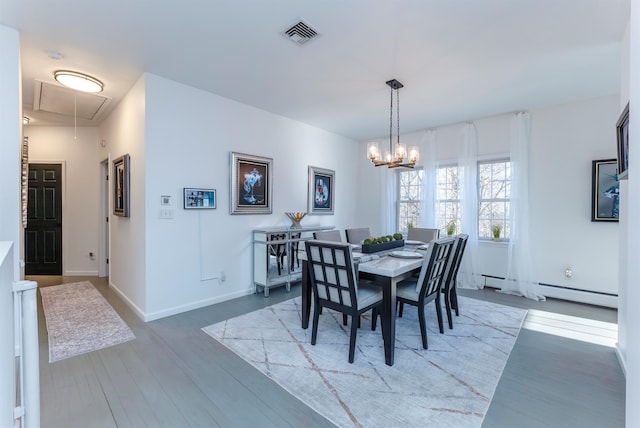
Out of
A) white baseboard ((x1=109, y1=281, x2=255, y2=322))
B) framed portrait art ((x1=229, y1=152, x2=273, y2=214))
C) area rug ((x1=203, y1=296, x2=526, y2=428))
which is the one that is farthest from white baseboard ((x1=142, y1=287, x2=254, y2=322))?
framed portrait art ((x1=229, y1=152, x2=273, y2=214))

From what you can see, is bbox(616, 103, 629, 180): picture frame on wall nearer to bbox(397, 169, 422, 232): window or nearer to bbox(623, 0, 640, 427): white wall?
bbox(623, 0, 640, 427): white wall

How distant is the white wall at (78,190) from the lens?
5.04 m

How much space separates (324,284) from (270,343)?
0.76 metres

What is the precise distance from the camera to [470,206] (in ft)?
14.8

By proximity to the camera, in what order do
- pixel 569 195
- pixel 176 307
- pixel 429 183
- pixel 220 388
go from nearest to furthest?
pixel 220 388 < pixel 176 307 < pixel 569 195 < pixel 429 183

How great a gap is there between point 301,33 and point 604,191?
4.09m

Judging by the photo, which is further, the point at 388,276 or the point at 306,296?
the point at 306,296

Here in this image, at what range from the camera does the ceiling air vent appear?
7.36 ft

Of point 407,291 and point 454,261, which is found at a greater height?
point 454,261

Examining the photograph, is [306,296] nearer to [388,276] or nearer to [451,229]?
[388,276]

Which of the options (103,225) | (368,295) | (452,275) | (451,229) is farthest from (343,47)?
(103,225)

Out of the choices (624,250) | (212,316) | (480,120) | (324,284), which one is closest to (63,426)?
(212,316)

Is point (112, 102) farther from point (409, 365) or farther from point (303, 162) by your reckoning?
point (409, 365)

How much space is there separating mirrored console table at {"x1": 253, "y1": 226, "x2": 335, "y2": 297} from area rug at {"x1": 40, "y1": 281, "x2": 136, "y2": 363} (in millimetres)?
1601
